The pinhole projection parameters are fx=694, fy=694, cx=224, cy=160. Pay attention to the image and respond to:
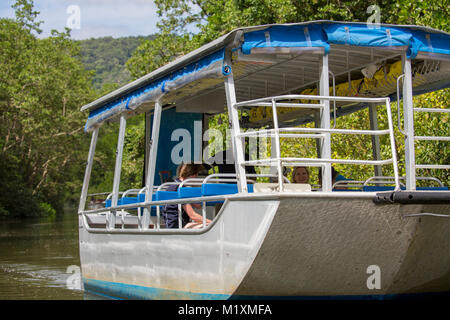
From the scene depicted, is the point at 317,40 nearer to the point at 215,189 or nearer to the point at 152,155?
the point at 215,189

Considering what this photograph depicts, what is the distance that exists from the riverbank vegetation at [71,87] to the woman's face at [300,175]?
9.62 ft

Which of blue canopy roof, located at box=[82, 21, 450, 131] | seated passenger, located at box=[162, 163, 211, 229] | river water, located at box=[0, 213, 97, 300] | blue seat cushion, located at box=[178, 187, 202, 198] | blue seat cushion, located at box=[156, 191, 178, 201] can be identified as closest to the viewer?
blue canopy roof, located at box=[82, 21, 450, 131]

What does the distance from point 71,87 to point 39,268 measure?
1305 inches

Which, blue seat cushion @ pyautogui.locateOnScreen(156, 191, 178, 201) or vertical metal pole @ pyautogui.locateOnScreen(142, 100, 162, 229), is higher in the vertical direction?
vertical metal pole @ pyautogui.locateOnScreen(142, 100, 162, 229)

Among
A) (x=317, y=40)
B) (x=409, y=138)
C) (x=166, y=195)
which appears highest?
(x=317, y=40)

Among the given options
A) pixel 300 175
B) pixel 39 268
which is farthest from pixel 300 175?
pixel 39 268

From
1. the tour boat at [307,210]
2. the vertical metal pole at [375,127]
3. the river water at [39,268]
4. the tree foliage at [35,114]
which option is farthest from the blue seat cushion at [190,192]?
the tree foliage at [35,114]

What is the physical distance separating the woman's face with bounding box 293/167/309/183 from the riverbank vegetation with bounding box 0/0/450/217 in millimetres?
2933

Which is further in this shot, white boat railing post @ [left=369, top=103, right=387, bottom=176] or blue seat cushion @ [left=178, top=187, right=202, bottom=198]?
white boat railing post @ [left=369, top=103, right=387, bottom=176]

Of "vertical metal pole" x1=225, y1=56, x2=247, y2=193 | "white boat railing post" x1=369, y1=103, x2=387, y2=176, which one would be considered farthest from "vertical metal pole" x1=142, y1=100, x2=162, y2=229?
"white boat railing post" x1=369, y1=103, x2=387, y2=176

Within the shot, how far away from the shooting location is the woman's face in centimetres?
863

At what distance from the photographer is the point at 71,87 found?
46.9m

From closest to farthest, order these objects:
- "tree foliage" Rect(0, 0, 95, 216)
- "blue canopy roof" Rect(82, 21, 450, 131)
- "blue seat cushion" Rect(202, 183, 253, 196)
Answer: "blue canopy roof" Rect(82, 21, 450, 131), "blue seat cushion" Rect(202, 183, 253, 196), "tree foliage" Rect(0, 0, 95, 216)

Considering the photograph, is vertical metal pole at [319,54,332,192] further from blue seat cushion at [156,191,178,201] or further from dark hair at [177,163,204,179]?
blue seat cushion at [156,191,178,201]
